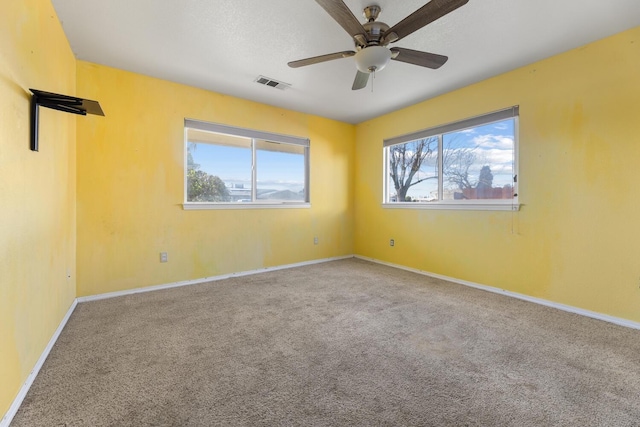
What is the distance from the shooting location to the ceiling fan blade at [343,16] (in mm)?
1510

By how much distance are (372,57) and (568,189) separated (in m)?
2.29

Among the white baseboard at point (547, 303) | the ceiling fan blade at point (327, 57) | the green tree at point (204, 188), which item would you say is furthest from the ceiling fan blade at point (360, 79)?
the white baseboard at point (547, 303)

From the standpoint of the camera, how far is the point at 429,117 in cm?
373

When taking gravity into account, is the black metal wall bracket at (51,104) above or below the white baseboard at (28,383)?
above

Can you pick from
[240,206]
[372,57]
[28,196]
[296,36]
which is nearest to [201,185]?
[240,206]


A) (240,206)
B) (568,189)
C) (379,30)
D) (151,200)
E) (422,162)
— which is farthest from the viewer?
(422,162)

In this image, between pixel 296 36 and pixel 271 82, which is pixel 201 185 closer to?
pixel 271 82

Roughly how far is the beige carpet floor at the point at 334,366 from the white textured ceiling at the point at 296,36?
2446mm

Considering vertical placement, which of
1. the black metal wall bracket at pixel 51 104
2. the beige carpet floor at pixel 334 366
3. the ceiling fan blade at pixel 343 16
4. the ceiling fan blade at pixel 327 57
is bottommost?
the beige carpet floor at pixel 334 366

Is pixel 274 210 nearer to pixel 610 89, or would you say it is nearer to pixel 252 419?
pixel 252 419

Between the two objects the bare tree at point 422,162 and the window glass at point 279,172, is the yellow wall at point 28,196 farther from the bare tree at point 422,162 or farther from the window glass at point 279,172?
the bare tree at point 422,162

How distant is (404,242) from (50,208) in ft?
12.9

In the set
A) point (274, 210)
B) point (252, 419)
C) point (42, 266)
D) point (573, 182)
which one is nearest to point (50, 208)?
point (42, 266)

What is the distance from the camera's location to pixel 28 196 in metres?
1.54
